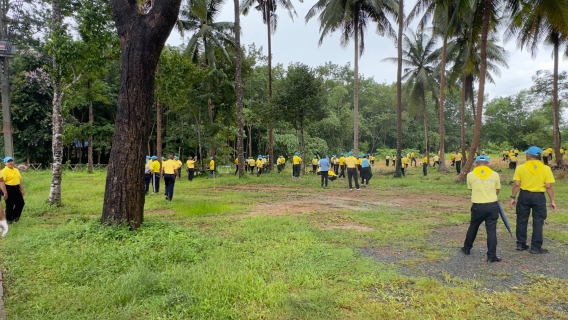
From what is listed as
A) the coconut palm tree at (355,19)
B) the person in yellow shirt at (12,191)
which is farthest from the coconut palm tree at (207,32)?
the person in yellow shirt at (12,191)

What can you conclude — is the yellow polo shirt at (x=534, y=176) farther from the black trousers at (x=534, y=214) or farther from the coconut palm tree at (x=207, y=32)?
the coconut palm tree at (x=207, y=32)

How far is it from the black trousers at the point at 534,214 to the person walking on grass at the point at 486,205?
724 mm

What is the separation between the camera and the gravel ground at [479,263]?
4.33m

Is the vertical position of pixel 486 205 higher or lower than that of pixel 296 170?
higher

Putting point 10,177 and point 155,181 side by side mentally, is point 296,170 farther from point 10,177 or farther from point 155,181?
point 10,177

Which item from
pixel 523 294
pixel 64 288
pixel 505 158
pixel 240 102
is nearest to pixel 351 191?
pixel 240 102

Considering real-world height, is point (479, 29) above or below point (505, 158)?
above

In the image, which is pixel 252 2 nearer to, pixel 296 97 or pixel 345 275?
pixel 296 97

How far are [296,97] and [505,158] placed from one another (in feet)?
75.3

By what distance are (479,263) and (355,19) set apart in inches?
736

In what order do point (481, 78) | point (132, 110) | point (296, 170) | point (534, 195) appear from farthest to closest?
point (296, 170) → point (481, 78) → point (132, 110) → point (534, 195)

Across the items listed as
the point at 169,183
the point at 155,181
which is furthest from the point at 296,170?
the point at 169,183

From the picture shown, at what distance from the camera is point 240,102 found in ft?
59.9

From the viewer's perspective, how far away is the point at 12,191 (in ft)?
25.4
